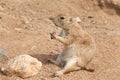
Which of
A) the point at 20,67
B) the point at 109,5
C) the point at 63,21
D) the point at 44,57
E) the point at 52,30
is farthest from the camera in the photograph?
the point at 109,5

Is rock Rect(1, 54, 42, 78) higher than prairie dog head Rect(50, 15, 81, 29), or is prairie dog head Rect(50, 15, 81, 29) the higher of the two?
prairie dog head Rect(50, 15, 81, 29)

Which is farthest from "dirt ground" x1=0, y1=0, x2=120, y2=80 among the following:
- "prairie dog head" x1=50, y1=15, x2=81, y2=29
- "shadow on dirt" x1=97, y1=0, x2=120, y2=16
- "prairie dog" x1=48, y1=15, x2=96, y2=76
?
"prairie dog head" x1=50, y1=15, x2=81, y2=29

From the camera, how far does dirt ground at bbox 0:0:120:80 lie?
19.3 feet

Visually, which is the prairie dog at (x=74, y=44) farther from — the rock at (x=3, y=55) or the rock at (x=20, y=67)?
the rock at (x=3, y=55)

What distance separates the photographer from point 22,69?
212 inches

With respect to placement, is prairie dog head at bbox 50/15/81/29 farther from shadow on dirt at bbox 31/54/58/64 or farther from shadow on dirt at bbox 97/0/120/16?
shadow on dirt at bbox 97/0/120/16

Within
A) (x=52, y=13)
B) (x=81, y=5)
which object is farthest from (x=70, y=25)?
(x=81, y=5)

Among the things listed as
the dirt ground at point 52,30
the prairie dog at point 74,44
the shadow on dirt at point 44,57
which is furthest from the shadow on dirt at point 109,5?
the prairie dog at point 74,44

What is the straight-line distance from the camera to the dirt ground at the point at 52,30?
19.3 feet

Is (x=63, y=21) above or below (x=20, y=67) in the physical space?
above

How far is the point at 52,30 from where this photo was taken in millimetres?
8016

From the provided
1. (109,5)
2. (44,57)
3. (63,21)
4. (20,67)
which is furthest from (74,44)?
(109,5)

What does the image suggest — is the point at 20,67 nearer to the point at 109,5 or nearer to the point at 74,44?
the point at 74,44

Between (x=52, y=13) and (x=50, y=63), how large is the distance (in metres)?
3.48
